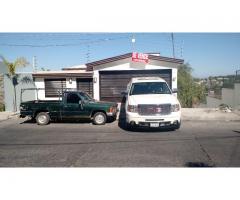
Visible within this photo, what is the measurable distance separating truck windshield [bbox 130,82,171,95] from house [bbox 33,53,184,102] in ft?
18.1

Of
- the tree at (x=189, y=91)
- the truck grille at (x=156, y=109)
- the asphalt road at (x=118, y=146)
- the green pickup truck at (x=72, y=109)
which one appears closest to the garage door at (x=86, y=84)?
the green pickup truck at (x=72, y=109)

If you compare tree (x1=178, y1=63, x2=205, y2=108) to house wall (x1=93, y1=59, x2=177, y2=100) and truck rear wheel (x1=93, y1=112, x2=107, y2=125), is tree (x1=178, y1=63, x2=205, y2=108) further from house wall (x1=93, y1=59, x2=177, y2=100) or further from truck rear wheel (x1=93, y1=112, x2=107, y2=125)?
truck rear wheel (x1=93, y1=112, x2=107, y2=125)

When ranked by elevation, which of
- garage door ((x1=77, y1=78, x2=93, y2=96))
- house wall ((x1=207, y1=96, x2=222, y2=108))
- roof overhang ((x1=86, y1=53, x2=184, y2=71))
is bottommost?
house wall ((x1=207, y1=96, x2=222, y2=108))

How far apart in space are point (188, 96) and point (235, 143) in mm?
19889

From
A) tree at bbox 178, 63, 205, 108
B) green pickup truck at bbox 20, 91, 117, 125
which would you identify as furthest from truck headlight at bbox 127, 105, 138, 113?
tree at bbox 178, 63, 205, 108

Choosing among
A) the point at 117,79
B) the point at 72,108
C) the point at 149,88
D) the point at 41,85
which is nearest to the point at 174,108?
the point at 149,88

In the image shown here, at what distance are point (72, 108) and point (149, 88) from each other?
3.72m

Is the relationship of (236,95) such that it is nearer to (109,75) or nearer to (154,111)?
(109,75)

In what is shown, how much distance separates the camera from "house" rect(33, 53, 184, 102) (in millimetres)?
17734

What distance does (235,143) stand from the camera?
866cm
